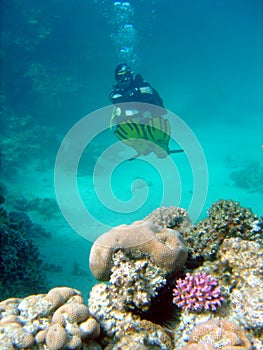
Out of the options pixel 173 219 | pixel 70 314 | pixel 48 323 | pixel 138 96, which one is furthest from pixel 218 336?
pixel 138 96

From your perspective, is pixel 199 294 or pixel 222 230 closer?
pixel 199 294

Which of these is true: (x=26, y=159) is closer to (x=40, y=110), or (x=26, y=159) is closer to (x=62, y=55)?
(x=40, y=110)

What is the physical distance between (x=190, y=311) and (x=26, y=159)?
66.2ft

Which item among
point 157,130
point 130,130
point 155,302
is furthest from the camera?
point 157,130

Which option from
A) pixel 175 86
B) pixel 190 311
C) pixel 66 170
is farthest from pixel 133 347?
pixel 175 86

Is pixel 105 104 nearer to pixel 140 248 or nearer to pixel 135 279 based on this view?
pixel 140 248

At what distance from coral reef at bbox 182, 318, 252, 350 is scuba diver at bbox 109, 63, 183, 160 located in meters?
4.34

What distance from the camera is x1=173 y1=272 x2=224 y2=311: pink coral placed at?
2.74 meters

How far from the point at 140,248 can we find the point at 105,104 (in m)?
26.4

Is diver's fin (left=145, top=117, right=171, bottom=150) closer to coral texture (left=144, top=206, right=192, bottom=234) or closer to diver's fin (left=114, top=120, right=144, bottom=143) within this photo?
diver's fin (left=114, top=120, right=144, bottom=143)

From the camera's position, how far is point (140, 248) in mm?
3178

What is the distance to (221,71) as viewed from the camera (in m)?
52.2

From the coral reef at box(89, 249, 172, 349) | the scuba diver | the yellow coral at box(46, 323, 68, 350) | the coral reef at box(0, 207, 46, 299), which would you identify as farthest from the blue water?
the yellow coral at box(46, 323, 68, 350)

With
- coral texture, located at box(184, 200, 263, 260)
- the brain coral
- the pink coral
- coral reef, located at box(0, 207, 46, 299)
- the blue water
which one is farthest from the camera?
the blue water
